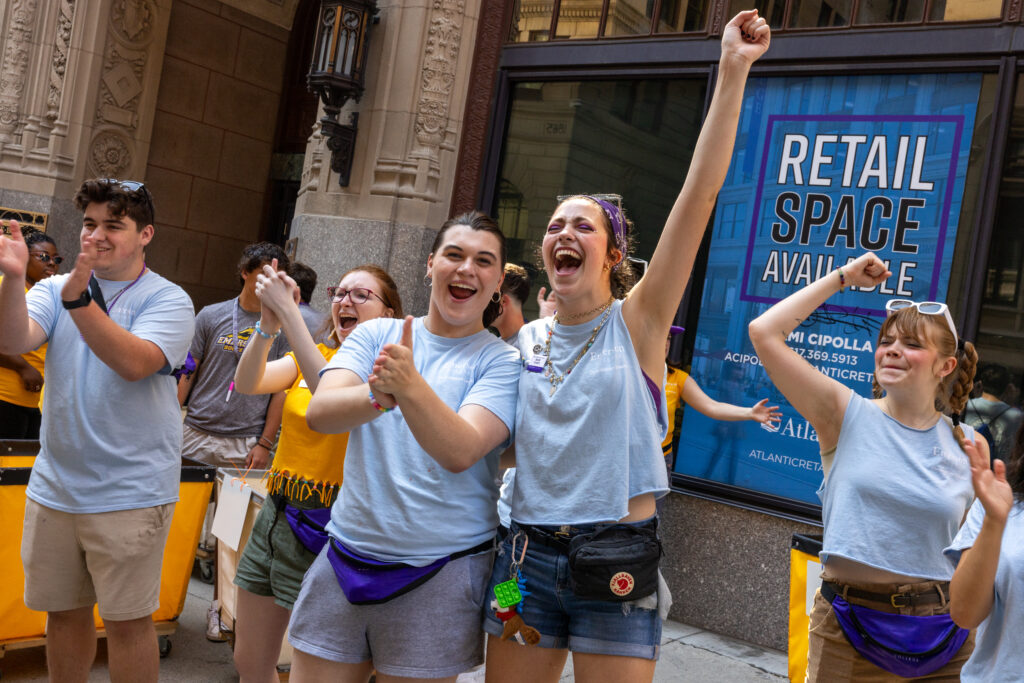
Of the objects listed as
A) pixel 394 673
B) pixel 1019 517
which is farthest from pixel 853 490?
pixel 394 673

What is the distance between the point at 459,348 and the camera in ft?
8.79

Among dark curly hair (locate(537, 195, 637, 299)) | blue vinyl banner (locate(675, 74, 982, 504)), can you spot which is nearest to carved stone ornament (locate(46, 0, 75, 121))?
blue vinyl banner (locate(675, 74, 982, 504))

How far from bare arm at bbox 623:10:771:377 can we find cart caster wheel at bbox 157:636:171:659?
11.3ft

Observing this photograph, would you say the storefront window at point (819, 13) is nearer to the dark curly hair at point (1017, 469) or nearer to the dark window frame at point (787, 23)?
the dark window frame at point (787, 23)

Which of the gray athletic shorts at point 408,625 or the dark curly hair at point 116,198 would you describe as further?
the dark curly hair at point 116,198

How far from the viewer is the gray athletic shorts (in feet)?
8.04

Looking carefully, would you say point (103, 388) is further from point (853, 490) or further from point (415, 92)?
point (415, 92)

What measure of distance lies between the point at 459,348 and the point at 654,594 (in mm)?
851

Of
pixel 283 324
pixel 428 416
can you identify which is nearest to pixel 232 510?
pixel 283 324

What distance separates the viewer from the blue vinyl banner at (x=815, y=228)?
225 inches

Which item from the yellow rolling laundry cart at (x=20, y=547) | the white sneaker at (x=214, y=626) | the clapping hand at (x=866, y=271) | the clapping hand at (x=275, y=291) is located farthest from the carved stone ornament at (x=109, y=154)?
the clapping hand at (x=866, y=271)

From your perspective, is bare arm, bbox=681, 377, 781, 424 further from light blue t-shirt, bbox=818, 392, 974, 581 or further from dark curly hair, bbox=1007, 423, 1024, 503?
dark curly hair, bbox=1007, 423, 1024, 503

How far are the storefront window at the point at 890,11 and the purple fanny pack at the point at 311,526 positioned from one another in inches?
188

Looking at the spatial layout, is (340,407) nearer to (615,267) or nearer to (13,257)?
(615,267)
